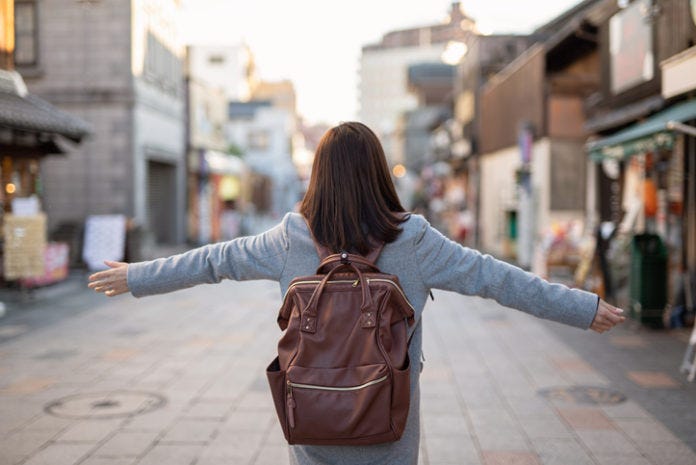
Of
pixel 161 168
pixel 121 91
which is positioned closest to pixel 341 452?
pixel 121 91

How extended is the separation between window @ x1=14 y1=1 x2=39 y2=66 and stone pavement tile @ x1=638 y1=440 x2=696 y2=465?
61.7 feet

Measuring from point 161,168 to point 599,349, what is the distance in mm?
19414

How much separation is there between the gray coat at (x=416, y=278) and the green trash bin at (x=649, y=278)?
26.3 feet

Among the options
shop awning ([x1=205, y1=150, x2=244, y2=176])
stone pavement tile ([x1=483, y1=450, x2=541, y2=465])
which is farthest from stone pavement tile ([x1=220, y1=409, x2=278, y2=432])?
shop awning ([x1=205, y1=150, x2=244, y2=176])

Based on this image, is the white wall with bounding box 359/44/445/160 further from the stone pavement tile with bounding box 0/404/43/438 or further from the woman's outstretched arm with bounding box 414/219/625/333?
the woman's outstretched arm with bounding box 414/219/625/333

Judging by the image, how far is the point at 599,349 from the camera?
9.20 m

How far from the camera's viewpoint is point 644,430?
5.80 m

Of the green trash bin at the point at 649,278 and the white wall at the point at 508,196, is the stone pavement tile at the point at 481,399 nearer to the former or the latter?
the green trash bin at the point at 649,278

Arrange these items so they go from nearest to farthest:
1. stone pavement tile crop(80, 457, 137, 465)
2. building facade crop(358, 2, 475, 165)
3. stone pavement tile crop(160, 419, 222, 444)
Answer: stone pavement tile crop(80, 457, 137, 465), stone pavement tile crop(160, 419, 222, 444), building facade crop(358, 2, 475, 165)

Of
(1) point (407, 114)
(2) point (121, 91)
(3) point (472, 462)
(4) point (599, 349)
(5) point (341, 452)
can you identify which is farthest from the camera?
(1) point (407, 114)

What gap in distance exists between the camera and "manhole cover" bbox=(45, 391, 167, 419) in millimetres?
6238

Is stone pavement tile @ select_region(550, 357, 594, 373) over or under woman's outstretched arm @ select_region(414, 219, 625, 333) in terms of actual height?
under

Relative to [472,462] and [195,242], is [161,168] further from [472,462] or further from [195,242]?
[472,462]

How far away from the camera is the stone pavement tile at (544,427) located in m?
5.66
